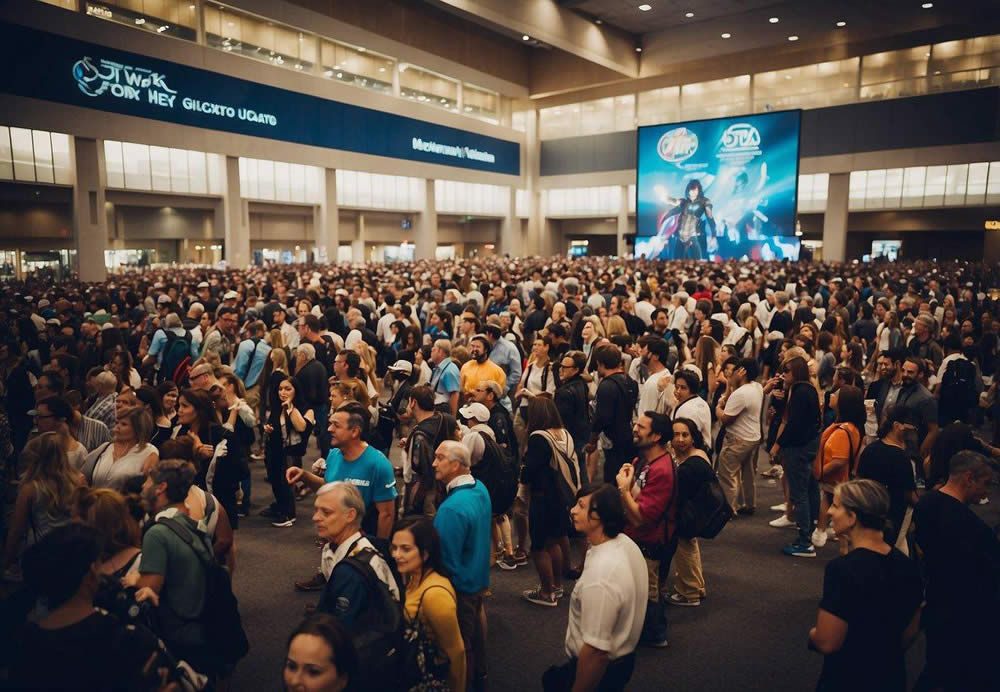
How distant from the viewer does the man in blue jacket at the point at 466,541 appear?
335 cm

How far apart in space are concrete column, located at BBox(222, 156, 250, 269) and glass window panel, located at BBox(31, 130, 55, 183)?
6378mm

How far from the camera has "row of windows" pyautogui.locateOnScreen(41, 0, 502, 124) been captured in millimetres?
22219

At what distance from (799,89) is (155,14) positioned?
2939 centimetres

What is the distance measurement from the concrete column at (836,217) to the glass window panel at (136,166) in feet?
98.6

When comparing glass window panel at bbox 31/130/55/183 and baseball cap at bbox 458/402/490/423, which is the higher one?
glass window panel at bbox 31/130/55/183

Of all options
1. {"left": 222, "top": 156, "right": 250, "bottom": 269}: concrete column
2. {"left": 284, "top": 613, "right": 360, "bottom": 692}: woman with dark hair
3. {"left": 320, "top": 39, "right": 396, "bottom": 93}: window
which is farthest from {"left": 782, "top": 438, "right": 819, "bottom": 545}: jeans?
{"left": 320, "top": 39, "right": 396, "bottom": 93}: window

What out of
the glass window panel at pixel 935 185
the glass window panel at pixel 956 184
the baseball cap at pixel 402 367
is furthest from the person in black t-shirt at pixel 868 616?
the glass window panel at pixel 935 185

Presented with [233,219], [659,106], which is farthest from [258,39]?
[659,106]

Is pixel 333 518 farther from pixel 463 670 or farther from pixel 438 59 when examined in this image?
pixel 438 59

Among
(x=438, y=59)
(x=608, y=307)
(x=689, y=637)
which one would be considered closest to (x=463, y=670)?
(x=689, y=637)

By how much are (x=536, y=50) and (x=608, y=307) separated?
3225cm

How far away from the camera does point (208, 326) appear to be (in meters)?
9.35

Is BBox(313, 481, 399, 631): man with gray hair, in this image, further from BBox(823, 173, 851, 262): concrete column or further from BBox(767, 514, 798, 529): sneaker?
BBox(823, 173, 851, 262): concrete column

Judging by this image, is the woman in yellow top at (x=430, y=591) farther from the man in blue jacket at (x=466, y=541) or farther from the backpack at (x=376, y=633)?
the man in blue jacket at (x=466, y=541)
